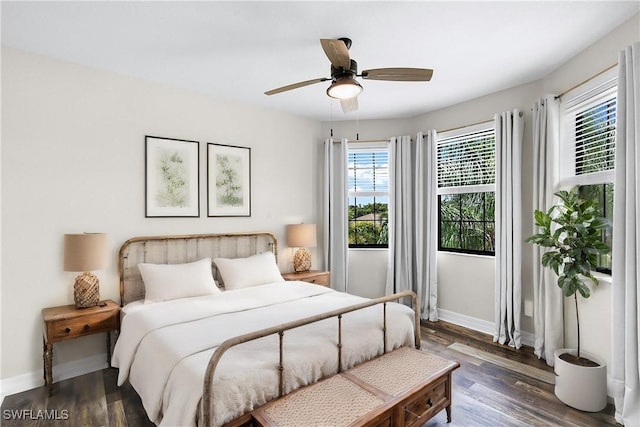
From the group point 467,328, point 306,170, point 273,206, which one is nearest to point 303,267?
point 273,206

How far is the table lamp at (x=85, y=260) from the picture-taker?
110 inches

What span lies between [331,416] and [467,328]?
3.06m

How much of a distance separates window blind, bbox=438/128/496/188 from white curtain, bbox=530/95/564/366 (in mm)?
664

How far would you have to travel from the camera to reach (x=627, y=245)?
220cm

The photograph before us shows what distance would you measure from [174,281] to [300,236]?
5.48 feet

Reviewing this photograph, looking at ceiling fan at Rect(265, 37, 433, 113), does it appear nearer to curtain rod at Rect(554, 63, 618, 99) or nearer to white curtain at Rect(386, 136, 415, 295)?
curtain rod at Rect(554, 63, 618, 99)

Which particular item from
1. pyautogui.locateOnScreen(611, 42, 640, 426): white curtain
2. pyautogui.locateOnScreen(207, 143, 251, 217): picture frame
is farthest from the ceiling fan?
pyautogui.locateOnScreen(207, 143, 251, 217): picture frame

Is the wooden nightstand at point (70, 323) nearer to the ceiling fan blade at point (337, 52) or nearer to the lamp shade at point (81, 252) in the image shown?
the lamp shade at point (81, 252)

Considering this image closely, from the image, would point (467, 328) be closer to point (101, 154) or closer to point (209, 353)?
point (209, 353)

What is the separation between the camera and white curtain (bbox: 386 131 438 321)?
443 cm

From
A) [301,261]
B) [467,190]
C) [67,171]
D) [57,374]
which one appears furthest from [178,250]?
[467,190]

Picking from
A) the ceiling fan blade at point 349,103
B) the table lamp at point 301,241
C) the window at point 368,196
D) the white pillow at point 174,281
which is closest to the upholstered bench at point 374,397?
the white pillow at point 174,281

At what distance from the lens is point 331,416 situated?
1709mm

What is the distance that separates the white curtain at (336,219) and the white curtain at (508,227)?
6.29 ft
